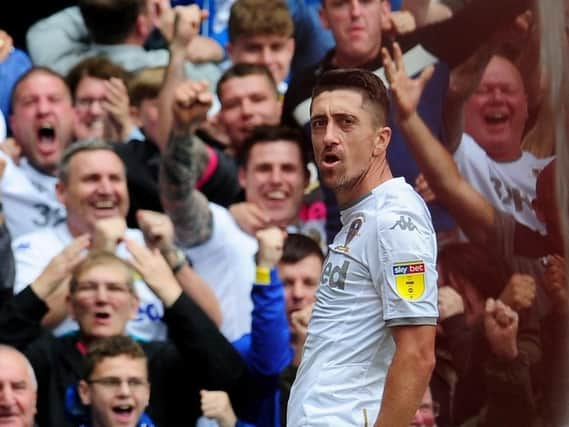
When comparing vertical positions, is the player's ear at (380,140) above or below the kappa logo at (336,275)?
above

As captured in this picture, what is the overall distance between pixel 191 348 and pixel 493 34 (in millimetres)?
2336

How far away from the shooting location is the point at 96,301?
6.93 m

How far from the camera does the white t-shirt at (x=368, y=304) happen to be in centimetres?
423

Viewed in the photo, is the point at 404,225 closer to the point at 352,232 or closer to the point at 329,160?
the point at 352,232

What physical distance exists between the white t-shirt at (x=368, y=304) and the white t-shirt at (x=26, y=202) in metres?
3.31

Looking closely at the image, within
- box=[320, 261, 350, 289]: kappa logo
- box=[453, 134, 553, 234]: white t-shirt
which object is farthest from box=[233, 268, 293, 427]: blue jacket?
box=[320, 261, 350, 289]: kappa logo

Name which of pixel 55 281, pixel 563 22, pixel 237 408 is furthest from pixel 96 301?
pixel 563 22

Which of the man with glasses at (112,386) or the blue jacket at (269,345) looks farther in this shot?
the blue jacket at (269,345)

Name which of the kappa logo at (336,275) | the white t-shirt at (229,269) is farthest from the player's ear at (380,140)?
the white t-shirt at (229,269)

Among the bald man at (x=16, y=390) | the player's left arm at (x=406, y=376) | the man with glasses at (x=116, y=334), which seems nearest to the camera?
the player's left arm at (x=406, y=376)

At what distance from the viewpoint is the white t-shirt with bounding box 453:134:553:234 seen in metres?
7.77

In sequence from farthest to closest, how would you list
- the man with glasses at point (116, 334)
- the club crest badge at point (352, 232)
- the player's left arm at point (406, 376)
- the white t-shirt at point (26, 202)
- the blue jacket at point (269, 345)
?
the white t-shirt at point (26, 202) < the blue jacket at point (269, 345) < the man with glasses at point (116, 334) < the club crest badge at point (352, 232) < the player's left arm at point (406, 376)

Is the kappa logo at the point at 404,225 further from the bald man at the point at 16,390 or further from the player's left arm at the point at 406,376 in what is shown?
the bald man at the point at 16,390

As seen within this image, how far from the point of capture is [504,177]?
309 inches
